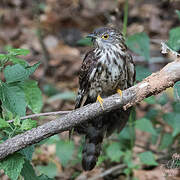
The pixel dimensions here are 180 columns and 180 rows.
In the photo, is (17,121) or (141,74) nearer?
(17,121)

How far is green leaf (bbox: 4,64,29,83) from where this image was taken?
116 inches

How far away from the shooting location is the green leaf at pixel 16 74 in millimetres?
2943

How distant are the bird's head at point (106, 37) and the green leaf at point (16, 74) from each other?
1236 mm

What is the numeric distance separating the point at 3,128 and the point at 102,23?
18.2 feet

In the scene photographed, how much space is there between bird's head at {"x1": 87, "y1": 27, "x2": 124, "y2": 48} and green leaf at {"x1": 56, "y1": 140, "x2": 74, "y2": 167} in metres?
1.34

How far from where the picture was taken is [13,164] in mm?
2760

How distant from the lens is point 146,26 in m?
7.77

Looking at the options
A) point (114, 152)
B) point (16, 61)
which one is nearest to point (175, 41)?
point (114, 152)

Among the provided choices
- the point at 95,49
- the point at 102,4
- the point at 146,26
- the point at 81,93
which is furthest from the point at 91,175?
the point at 102,4

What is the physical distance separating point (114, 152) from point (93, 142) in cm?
58

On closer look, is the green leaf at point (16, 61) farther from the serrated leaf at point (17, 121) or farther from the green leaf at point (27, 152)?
the green leaf at point (27, 152)

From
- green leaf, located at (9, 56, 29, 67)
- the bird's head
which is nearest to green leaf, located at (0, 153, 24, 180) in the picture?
green leaf, located at (9, 56, 29, 67)

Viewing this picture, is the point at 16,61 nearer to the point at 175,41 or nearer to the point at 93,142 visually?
the point at 93,142

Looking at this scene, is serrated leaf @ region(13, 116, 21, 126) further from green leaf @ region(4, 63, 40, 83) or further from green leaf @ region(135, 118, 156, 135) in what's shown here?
green leaf @ region(135, 118, 156, 135)
